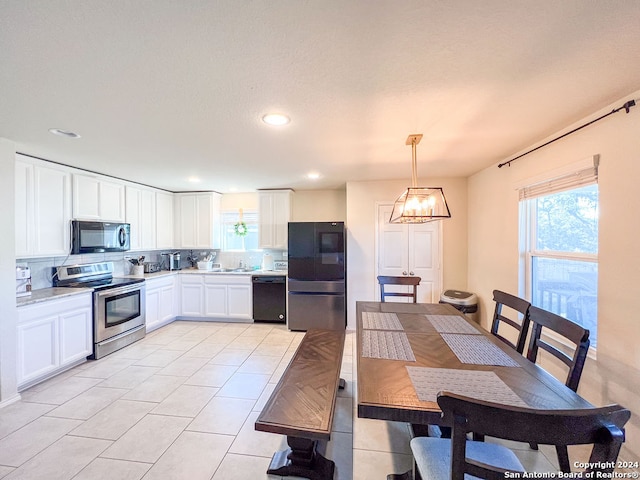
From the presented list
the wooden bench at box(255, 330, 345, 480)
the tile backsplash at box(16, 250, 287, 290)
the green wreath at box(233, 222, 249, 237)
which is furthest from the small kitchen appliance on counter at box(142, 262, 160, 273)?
the wooden bench at box(255, 330, 345, 480)

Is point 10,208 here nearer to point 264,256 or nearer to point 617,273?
point 264,256

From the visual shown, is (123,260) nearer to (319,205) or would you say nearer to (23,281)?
(23,281)

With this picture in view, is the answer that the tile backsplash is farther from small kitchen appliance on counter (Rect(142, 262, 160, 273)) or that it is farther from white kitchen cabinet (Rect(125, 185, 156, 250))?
white kitchen cabinet (Rect(125, 185, 156, 250))

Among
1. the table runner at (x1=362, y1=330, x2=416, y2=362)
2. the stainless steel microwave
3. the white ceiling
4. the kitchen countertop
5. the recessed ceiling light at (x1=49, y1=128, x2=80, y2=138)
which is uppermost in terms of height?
the recessed ceiling light at (x1=49, y1=128, x2=80, y2=138)

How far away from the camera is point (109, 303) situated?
3373 mm

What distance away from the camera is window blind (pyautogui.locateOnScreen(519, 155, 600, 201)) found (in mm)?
1896

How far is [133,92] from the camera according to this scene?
1.58 m

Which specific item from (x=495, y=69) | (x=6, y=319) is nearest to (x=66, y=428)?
(x=6, y=319)

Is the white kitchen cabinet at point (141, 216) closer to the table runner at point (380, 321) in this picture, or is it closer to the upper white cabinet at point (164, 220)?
the upper white cabinet at point (164, 220)

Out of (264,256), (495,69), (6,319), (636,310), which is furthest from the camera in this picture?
(264,256)

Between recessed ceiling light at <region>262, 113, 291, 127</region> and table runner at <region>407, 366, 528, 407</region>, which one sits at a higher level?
recessed ceiling light at <region>262, 113, 291, 127</region>

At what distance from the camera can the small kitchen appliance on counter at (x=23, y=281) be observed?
276 centimetres

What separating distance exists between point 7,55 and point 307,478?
2.67 m

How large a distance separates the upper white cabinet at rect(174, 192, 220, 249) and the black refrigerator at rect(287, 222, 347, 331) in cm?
171
